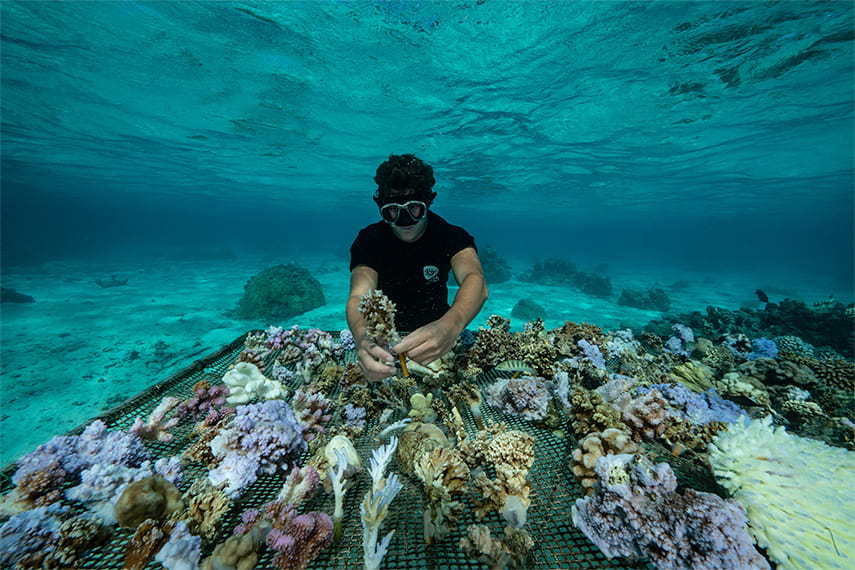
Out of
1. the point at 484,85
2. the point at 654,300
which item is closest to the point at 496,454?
the point at 484,85

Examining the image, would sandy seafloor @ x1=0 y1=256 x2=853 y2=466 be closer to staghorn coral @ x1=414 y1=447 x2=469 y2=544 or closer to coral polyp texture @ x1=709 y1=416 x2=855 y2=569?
staghorn coral @ x1=414 y1=447 x2=469 y2=544

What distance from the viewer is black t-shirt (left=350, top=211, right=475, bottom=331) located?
4578mm

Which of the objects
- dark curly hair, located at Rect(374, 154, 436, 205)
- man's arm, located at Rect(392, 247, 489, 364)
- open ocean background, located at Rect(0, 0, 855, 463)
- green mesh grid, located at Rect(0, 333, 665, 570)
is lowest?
green mesh grid, located at Rect(0, 333, 665, 570)

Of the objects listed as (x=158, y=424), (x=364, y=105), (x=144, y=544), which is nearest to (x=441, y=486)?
(x=144, y=544)

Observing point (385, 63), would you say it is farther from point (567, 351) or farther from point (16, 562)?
point (16, 562)

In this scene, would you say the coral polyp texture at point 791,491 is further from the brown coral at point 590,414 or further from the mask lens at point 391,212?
the mask lens at point 391,212

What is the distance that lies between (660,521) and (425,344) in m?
1.86

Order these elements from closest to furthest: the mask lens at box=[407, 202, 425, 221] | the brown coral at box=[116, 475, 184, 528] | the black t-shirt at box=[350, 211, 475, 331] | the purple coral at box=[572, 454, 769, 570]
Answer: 1. the purple coral at box=[572, 454, 769, 570]
2. the brown coral at box=[116, 475, 184, 528]
3. the mask lens at box=[407, 202, 425, 221]
4. the black t-shirt at box=[350, 211, 475, 331]

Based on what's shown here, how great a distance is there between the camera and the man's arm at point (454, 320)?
2.59 m

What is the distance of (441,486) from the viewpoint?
2088 mm

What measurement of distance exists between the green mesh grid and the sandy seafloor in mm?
8456

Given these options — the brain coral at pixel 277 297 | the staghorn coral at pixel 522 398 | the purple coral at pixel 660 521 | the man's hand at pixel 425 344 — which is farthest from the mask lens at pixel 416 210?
the brain coral at pixel 277 297

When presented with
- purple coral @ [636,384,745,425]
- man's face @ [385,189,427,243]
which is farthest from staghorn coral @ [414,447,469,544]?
man's face @ [385,189,427,243]

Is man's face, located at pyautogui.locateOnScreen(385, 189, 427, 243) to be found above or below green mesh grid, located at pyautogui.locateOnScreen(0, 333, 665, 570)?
above
